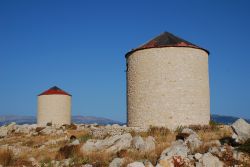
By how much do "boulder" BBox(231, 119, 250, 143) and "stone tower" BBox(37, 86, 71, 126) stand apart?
26.3 meters

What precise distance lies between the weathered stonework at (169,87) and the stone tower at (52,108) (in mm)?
16975

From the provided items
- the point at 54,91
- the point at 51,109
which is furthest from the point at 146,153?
the point at 54,91

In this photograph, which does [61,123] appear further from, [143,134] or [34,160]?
[34,160]

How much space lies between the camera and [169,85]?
2109 cm

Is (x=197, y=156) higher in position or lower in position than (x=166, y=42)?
lower

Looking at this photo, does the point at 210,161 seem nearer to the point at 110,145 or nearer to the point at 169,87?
the point at 110,145

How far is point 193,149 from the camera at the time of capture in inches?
527

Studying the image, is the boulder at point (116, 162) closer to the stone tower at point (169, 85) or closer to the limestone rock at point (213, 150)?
the limestone rock at point (213, 150)

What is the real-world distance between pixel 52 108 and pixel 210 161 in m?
27.5

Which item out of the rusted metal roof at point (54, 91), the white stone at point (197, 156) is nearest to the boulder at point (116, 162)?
the white stone at point (197, 156)

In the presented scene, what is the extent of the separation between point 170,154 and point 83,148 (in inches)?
181

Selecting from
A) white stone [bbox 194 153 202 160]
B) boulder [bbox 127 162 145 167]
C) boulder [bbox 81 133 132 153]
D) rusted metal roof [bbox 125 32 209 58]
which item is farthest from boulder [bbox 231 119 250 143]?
rusted metal roof [bbox 125 32 209 58]

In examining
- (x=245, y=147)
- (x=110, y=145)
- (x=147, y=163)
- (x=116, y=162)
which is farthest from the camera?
(x=110, y=145)

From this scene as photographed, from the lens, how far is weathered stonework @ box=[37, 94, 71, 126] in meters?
36.9
